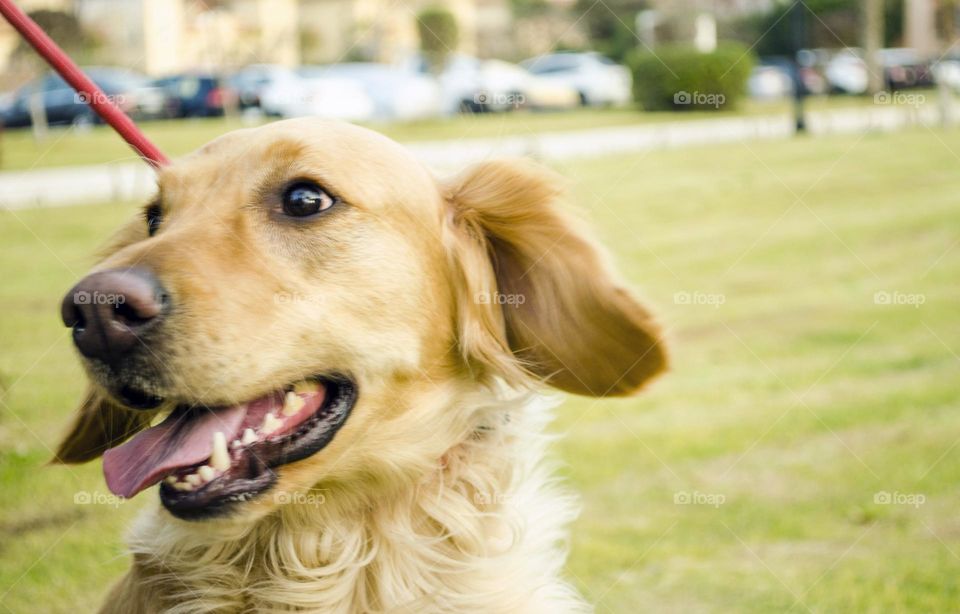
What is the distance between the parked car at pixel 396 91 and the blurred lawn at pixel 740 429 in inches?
597

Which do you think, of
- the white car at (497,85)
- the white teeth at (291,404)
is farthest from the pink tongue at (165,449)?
the white car at (497,85)

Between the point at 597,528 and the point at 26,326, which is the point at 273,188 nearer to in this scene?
the point at 597,528

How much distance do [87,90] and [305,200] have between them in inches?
31.7

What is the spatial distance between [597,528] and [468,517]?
2.46 metres

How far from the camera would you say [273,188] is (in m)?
2.87

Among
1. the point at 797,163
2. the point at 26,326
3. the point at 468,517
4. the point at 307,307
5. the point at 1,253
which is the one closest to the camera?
the point at 307,307

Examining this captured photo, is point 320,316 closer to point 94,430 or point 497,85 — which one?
point 94,430

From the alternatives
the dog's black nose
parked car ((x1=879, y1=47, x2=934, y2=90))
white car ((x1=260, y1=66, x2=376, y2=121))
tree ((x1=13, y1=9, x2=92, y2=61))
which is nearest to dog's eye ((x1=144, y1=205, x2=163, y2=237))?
the dog's black nose

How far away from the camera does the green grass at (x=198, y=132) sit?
64.2ft

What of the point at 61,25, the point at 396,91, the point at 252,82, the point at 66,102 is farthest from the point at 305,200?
the point at 66,102

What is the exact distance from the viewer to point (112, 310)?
239cm

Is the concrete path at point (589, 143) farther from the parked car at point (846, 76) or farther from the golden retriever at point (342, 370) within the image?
the parked car at point (846, 76)

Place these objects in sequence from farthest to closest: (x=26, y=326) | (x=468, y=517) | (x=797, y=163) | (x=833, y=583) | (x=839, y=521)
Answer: (x=797, y=163) < (x=26, y=326) < (x=839, y=521) < (x=833, y=583) < (x=468, y=517)

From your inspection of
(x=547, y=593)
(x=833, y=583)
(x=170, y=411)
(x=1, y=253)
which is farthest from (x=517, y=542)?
(x=1, y=253)
